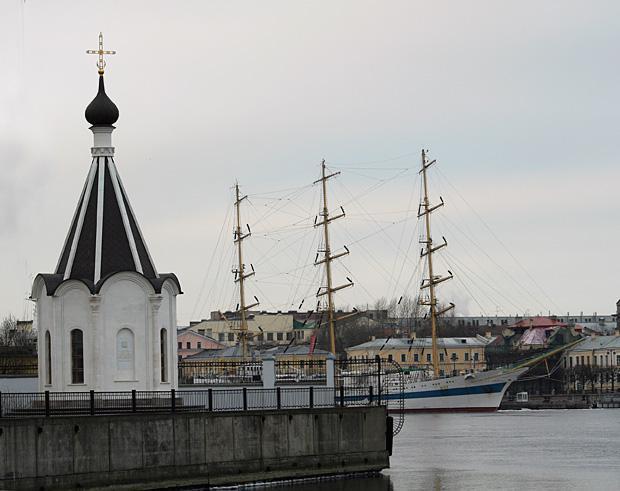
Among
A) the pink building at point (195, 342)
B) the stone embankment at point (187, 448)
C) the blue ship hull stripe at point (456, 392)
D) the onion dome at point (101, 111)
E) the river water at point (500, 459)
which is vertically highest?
the onion dome at point (101, 111)

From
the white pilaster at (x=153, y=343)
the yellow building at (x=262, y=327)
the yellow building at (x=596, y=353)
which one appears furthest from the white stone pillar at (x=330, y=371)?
the yellow building at (x=262, y=327)

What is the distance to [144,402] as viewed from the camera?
3794cm

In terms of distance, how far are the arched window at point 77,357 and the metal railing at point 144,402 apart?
87 centimetres

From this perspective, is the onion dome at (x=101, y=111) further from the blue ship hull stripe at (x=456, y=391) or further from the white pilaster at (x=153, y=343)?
the blue ship hull stripe at (x=456, y=391)

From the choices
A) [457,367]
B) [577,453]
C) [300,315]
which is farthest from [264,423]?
[300,315]

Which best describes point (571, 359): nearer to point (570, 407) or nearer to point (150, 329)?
point (570, 407)

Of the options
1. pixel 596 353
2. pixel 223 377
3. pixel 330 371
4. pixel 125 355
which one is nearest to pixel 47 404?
pixel 125 355

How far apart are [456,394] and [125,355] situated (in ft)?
248

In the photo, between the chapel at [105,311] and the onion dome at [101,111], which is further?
the onion dome at [101,111]

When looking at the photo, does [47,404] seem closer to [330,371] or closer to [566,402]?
[330,371]

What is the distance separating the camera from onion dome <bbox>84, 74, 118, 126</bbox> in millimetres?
40562

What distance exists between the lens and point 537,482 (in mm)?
40750

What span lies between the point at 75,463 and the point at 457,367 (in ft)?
392

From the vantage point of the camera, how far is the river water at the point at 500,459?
131 feet
